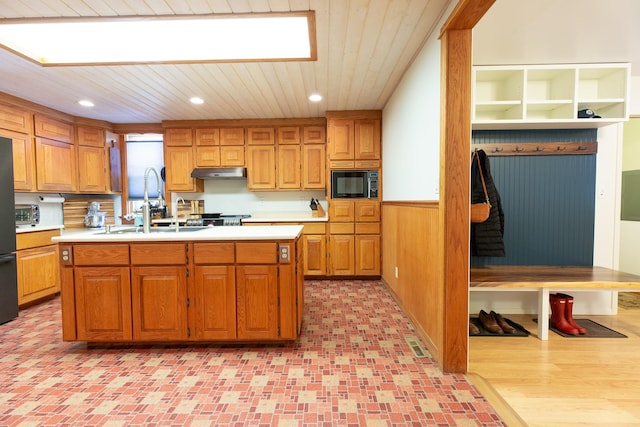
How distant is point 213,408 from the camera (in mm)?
1651

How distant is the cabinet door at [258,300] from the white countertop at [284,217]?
1939 millimetres

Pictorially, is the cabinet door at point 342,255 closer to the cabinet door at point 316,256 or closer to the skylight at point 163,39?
the cabinet door at point 316,256

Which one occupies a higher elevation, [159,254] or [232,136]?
[232,136]

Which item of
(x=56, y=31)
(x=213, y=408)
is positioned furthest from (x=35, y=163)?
(x=213, y=408)

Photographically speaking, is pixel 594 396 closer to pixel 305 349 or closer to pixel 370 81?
pixel 305 349

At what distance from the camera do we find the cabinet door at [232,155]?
4492mm

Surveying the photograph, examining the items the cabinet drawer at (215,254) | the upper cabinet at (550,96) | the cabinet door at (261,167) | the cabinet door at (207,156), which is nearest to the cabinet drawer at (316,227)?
the cabinet door at (261,167)

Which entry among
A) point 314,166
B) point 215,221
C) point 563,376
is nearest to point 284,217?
point 314,166

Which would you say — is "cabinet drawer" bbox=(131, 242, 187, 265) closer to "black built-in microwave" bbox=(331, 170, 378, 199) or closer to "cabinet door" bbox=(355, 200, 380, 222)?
"black built-in microwave" bbox=(331, 170, 378, 199)

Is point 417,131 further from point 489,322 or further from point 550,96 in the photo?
point 489,322

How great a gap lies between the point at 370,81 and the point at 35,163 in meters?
3.99

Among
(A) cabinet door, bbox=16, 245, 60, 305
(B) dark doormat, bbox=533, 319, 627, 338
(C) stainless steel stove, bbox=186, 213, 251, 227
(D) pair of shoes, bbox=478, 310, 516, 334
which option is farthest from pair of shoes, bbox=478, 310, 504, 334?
(A) cabinet door, bbox=16, 245, 60, 305

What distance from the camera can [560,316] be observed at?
260 centimetres

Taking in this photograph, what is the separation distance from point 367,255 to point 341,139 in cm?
166
